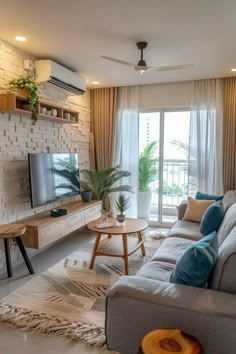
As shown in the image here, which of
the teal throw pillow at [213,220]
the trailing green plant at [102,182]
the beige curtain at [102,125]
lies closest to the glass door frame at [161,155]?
the beige curtain at [102,125]

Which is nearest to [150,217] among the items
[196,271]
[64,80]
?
[64,80]

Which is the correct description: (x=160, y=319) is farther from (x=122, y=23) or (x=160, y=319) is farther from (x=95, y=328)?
(x=122, y=23)

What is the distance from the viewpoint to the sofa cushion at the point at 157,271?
2010mm

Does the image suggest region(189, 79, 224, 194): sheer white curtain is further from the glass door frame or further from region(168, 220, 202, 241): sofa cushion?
region(168, 220, 202, 241): sofa cushion

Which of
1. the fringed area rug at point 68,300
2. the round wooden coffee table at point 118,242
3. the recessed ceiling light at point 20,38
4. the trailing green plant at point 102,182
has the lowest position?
the fringed area rug at point 68,300

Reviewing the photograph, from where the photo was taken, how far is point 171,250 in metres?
2.62

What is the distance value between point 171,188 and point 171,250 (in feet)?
8.70

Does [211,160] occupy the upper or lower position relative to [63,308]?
upper

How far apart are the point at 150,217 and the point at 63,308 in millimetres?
3141

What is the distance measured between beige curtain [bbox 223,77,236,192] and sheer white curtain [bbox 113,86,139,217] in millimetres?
1486

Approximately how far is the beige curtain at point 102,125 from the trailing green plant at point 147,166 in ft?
1.95

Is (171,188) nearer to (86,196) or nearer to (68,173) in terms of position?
(86,196)

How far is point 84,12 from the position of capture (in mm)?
2424

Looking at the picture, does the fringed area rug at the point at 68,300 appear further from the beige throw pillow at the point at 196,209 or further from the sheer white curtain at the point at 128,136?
the sheer white curtain at the point at 128,136
